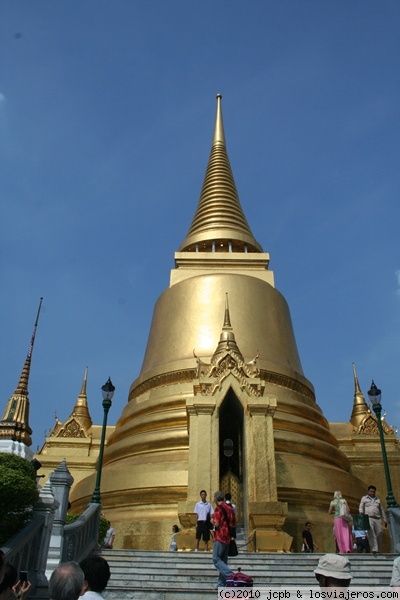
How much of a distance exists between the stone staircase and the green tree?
142cm

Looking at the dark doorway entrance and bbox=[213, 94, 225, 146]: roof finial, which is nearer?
the dark doorway entrance

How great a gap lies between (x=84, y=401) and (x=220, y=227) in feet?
32.8


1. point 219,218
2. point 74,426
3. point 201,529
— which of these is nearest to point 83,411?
point 74,426

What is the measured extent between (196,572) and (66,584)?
17.6ft

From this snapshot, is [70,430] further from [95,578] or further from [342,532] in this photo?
[95,578]

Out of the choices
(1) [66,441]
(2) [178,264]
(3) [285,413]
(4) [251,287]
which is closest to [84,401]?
(1) [66,441]

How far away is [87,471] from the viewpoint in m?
20.3

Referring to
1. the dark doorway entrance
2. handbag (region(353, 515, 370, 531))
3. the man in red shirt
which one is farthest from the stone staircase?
the dark doorway entrance

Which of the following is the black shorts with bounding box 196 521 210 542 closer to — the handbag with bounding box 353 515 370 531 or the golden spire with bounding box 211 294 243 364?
the handbag with bounding box 353 515 370 531

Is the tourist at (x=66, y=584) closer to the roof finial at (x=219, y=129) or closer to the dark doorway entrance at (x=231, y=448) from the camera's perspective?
the dark doorway entrance at (x=231, y=448)

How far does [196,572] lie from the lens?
26.1 ft

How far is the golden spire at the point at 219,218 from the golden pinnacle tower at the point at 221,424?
0.99m

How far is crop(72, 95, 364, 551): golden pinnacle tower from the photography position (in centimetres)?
1324

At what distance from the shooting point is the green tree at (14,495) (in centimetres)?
642
